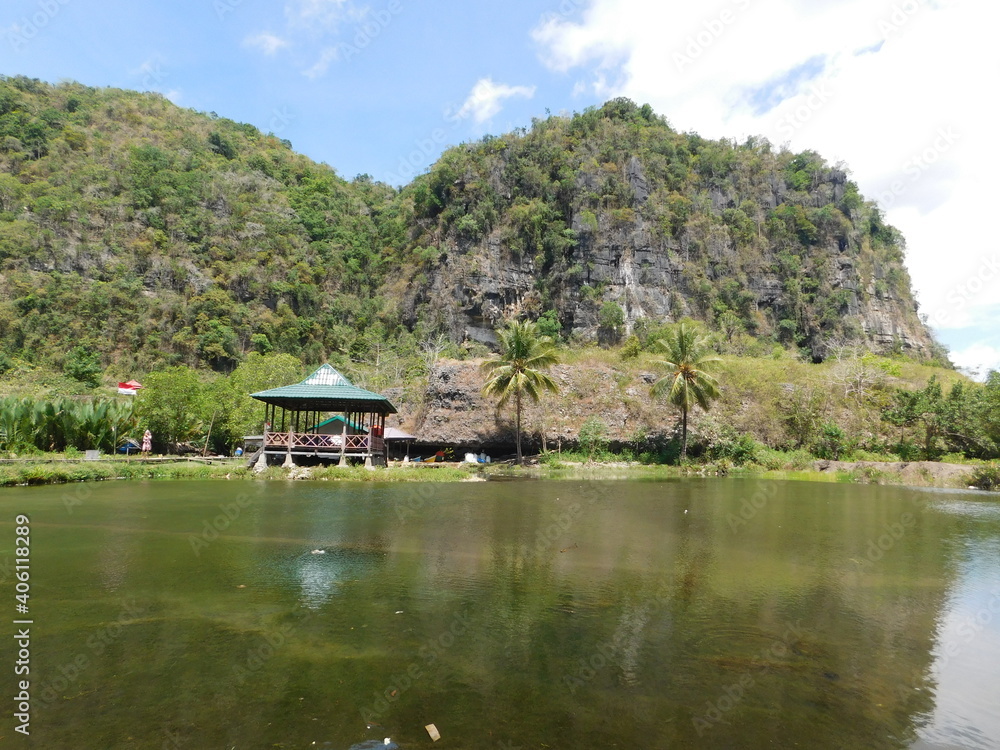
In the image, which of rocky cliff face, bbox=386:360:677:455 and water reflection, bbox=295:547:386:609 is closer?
water reflection, bbox=295:547:386:609

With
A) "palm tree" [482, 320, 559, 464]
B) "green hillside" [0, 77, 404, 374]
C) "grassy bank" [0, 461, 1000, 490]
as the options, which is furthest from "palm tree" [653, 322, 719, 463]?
"green hillside" [0, 77, 404, 374]

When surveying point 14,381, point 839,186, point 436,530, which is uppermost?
point 839,186

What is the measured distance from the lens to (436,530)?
41.9 feet

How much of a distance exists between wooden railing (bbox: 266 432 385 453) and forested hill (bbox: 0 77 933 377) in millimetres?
29743

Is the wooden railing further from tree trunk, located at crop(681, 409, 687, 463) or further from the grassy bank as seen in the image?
tree trunk, located at crop(681, 409, 687, 463)

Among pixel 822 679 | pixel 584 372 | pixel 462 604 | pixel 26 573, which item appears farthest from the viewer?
pixel 584 372

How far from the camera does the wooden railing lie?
27.6m

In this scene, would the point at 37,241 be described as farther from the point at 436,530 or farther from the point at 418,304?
the point at 436,530

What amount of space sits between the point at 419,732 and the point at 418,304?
60.1 metres

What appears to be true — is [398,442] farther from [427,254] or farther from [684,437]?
[427,254]

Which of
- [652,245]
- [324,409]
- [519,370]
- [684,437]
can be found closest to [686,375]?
[684,437]

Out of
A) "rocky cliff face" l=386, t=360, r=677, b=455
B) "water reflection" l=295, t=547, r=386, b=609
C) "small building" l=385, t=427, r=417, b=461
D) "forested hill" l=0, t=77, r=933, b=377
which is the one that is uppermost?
"forested hill" l=0, t=77, r=933, b=377

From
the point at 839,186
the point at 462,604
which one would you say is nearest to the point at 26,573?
the point at 462,604

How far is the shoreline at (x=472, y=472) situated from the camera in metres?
21.9
